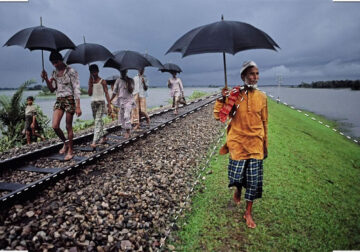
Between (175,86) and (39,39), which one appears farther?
(175,86)

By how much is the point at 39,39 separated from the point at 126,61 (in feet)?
8.77

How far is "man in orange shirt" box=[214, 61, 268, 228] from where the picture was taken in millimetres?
3461

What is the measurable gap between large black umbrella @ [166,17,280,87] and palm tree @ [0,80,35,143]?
11275 mm

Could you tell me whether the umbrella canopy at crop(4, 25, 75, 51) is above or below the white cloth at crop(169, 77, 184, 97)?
above

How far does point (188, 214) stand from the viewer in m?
3.96

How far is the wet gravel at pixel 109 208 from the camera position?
3090 millimetres

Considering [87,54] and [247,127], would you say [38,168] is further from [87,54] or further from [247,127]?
[247,127]

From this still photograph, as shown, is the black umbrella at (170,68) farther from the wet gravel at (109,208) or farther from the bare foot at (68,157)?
the bare foot at (68,157)

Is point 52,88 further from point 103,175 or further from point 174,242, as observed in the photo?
point 174,242

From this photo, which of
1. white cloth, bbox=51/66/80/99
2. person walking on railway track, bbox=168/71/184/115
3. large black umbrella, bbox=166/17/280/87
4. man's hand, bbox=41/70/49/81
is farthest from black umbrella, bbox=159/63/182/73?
large black umbrella, bbox=166/17/280/87

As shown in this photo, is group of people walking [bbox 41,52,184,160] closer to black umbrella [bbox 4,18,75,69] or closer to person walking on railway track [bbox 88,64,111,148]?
person walking on railway track [bbox 88,64,111,148]

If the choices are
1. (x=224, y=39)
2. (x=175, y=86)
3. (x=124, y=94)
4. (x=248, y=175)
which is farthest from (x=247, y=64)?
(x=175, y=86)

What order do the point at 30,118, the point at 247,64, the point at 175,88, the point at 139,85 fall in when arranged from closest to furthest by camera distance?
the point at 247,64 → the point at 139,85 → the point at 30,118 → the point at 175,88

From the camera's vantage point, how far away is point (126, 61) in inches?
303
